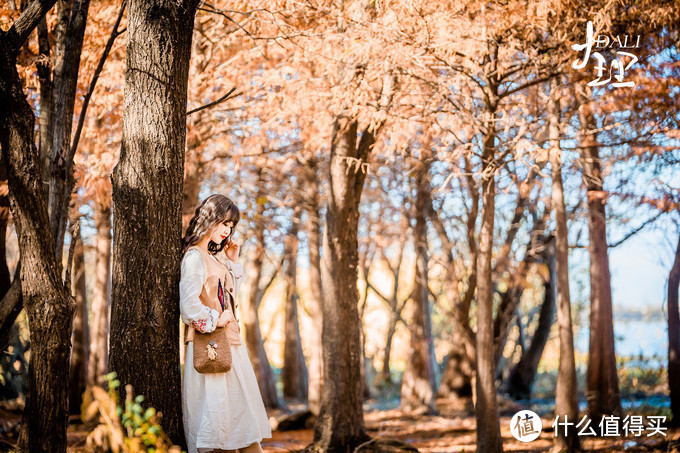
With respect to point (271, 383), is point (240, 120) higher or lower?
higher

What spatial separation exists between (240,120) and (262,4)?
10.2ft

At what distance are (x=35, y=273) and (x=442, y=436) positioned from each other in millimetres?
7427

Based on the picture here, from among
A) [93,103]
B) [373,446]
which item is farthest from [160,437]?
[93,103]

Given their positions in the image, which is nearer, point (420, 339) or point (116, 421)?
point (116, 421)

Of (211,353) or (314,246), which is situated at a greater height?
(314,246)

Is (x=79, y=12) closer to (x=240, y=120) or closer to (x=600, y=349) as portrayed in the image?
(x=240, y=120)

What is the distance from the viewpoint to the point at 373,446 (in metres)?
7.21

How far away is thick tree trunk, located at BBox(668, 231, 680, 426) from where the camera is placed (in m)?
9.38

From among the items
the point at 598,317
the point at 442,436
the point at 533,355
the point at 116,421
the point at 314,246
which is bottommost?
the point at 442,436

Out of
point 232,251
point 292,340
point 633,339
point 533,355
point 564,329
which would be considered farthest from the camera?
point 633,339

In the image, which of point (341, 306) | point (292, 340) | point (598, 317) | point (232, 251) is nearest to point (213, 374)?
point (232, 251)

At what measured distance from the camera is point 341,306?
7.52 m

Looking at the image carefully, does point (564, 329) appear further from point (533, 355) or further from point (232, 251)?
point (533, 355)

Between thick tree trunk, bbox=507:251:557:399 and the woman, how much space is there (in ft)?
36.6
